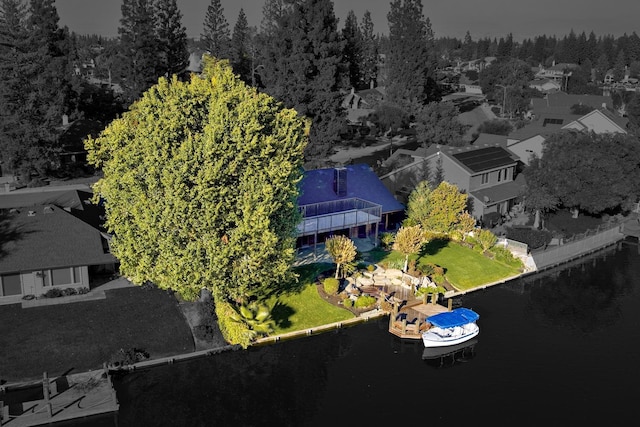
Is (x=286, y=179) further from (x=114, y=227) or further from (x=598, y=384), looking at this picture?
(x=598, y=384)

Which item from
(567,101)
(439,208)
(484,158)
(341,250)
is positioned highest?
(567,101)

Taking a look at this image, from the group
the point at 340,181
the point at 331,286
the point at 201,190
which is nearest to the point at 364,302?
the point at 331,286

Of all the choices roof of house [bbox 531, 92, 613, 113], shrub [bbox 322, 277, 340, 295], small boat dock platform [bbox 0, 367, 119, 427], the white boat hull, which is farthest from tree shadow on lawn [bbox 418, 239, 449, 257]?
roof of house [bbox 531, 92, 613, 113]

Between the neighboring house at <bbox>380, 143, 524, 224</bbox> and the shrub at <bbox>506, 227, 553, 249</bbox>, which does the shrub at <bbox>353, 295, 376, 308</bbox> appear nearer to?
the shrub at <bbox>506, 227, 553, 249</bbox>

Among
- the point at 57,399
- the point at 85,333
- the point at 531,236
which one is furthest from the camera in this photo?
the point at 531,236

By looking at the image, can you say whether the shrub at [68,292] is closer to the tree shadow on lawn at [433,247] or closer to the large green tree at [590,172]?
the tree shadow on lawn at [433,247]

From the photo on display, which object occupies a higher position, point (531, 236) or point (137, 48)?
point (137, 48)

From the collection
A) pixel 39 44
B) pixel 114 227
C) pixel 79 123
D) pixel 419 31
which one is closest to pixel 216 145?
pixel 114 227

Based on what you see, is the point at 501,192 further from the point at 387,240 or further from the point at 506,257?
the point at 387,240
